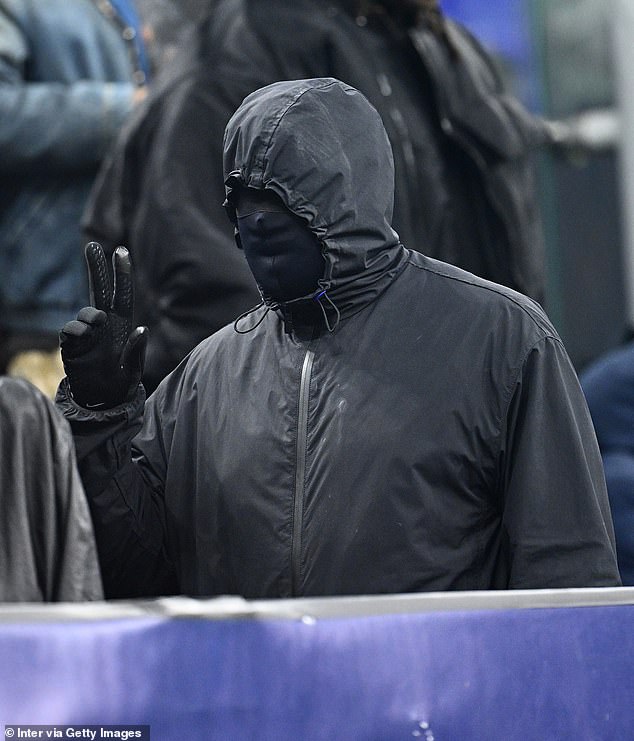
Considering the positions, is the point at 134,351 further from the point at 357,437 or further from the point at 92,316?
the point at 357,437

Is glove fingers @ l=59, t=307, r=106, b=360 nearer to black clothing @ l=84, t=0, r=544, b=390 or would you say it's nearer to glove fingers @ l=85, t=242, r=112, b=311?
glove fingers @ l=85, t=242, r=112, b=311

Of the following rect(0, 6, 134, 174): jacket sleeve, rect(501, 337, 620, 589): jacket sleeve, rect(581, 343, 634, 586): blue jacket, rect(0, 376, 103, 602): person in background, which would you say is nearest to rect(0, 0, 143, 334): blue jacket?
rect(0, 6, 134, 174): jacket sleeve

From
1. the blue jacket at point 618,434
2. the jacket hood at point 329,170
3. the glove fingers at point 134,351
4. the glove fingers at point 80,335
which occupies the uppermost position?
the jacket hood at point 329,170

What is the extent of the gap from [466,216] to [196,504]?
2175mm

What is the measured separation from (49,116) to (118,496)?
239 centimetres

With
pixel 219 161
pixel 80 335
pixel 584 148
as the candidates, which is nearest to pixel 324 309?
pixel 80 335

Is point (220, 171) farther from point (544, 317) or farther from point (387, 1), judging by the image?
point (544, 317)

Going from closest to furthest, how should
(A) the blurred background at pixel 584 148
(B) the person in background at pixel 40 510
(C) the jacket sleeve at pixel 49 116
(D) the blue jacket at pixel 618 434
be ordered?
(B) the person in background at pixel 40 510 < (D) the blue jacket at pixel 618 434 < (C) the jacket sleeve at pixel 49 116 < (A) the blurred background at pixel 584 148

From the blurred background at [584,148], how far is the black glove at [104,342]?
450 cm

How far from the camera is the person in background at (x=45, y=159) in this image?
520cm

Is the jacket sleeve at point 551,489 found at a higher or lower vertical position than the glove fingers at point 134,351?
lower

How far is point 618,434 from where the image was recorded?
15.3 ft

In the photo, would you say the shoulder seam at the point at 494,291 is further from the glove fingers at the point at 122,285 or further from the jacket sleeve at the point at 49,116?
the jacket sleeve at the point at 49,116

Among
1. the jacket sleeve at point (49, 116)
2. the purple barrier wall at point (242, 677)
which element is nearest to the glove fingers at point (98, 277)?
the purple barrier wall at point (242, 677)
